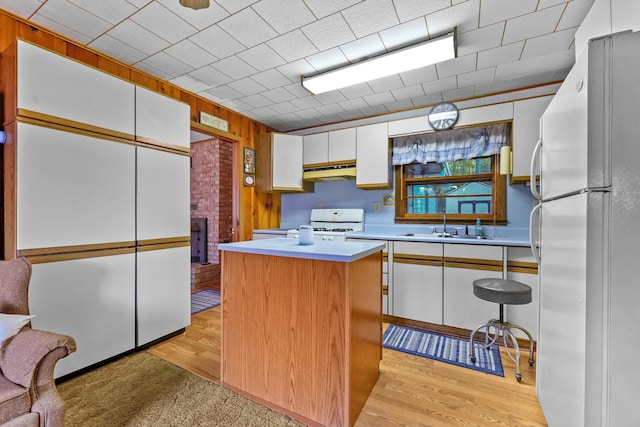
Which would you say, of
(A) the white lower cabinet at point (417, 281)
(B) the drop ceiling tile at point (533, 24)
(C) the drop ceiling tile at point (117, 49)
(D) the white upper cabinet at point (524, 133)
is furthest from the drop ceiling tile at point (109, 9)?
(D) the white upper cabinet at point (524, 133)

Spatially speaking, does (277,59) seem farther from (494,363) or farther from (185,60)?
(494,363)

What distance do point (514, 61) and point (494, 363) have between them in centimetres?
267

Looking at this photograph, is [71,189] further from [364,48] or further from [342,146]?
[342,146]

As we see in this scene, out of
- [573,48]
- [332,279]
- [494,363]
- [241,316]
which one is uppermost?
[573,48]

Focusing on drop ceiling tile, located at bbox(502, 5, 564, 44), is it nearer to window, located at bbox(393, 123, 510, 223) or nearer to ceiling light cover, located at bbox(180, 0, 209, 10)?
window, located at bbox(393, 123, 510, 223)

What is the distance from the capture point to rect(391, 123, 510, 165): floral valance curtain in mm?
3035

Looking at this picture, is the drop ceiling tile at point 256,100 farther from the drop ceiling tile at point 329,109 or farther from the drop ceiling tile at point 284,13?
the drop ceiling tile at point 284,13

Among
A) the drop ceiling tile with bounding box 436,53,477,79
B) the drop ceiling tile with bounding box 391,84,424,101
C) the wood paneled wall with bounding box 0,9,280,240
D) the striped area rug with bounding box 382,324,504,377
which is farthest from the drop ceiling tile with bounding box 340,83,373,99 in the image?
the striped area rug with bounding box 382,324,504,377

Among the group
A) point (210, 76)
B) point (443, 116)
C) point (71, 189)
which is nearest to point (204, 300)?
point (71, 189)

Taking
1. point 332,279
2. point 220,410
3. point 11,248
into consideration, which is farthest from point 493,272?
point 11,248

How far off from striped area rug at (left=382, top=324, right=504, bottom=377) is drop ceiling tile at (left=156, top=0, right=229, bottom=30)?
3.01 meters

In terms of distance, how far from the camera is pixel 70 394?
5.78 feet

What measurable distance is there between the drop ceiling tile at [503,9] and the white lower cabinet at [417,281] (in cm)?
191

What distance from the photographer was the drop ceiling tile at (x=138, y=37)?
2100 millimetres
